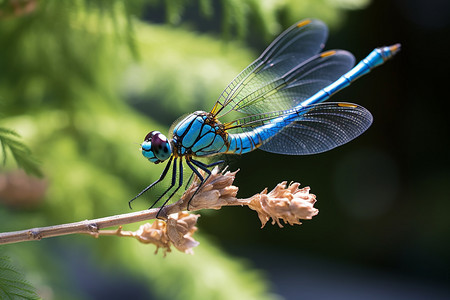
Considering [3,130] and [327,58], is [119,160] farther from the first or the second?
[3,130]

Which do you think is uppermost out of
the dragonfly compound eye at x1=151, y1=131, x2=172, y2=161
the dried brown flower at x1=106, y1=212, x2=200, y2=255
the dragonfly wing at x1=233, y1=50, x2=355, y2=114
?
the dragonfly wing at x1=233, y1=50, x2=355, y2=114

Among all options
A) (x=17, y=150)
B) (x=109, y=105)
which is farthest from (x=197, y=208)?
(x=109, y=105)

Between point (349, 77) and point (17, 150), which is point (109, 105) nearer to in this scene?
point (349, 77)

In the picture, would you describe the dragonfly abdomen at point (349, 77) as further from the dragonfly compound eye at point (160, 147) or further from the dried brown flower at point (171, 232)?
the dried brown flower at point (171, 232)

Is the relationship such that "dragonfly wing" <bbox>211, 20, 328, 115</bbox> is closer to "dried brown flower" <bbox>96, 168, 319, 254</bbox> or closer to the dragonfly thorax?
the dragonfly thorax

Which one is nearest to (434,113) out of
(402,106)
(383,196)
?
(402,106)

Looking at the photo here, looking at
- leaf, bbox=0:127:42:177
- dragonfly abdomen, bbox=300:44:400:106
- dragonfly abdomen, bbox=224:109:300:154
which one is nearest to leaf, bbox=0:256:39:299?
leaf, bbox=0:127:42:177
